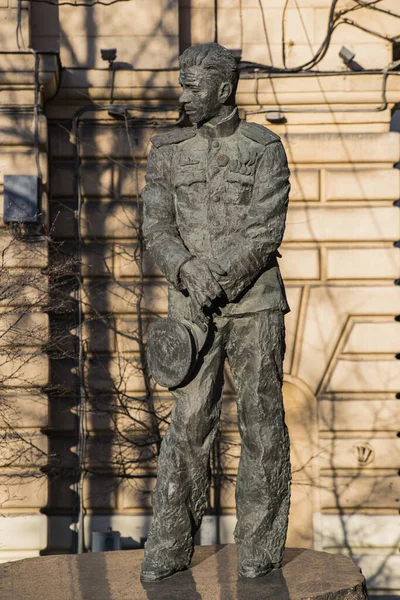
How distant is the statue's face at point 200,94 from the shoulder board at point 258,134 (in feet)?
0.61

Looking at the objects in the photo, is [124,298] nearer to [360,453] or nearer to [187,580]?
[360,453]

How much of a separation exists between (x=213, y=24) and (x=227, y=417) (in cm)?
395

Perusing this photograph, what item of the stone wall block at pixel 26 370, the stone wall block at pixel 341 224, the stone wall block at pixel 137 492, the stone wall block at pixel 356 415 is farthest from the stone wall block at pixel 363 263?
the stone wall block at pixel 26 370

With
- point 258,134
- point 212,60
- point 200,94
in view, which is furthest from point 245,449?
point 212,60

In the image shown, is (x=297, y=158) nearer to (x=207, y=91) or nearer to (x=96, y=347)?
(x=96, y=347)

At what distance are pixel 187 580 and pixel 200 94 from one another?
2.37m

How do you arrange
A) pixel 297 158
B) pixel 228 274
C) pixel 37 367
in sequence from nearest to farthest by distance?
pixel 228 274
pixel 37 367
pixel 297 158

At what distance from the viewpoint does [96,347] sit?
1143 centimetres

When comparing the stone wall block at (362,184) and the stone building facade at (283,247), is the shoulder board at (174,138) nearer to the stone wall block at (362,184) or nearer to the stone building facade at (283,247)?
the stone building facade at (283,247)

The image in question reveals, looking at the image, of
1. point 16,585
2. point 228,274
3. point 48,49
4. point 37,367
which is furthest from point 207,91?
point 48,49

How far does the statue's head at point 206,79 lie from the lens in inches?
230

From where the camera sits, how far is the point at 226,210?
19.5ft

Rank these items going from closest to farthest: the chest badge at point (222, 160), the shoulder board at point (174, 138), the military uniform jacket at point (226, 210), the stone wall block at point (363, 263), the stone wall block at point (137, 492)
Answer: the military uniform jacket at point (226, 210)
the chest badge at point (222, 160)
the shoulder board at point (174, 138)
the stone wall block at point (137, 492)
the stone wall block at point (363, 263)

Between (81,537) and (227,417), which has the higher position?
(227,417)
